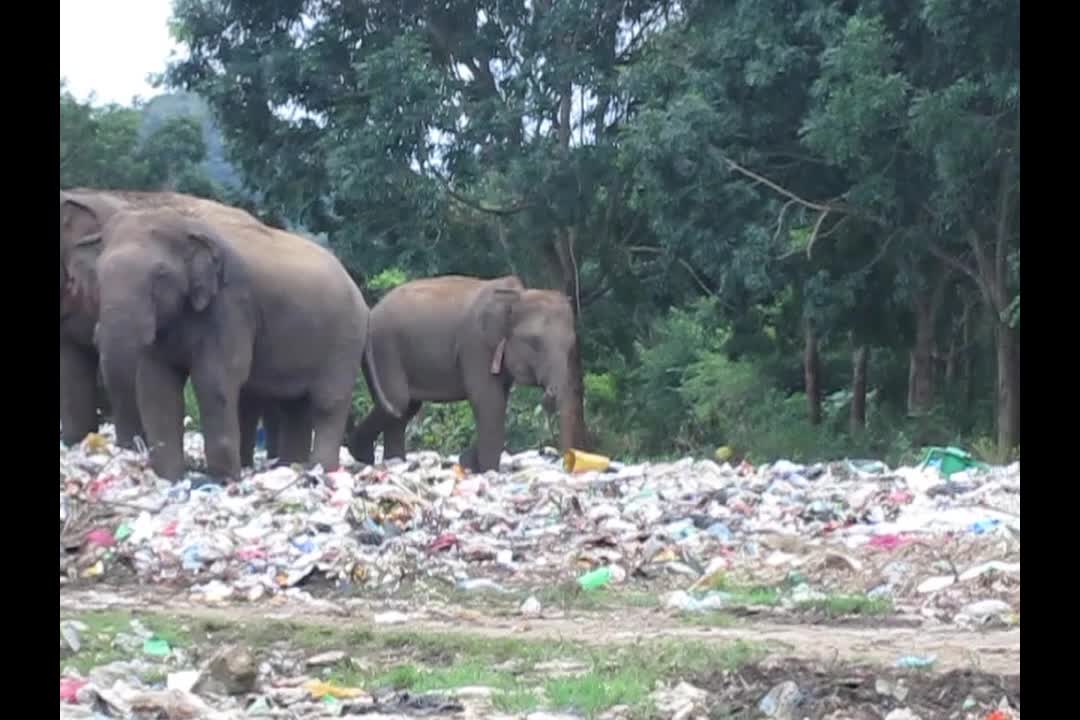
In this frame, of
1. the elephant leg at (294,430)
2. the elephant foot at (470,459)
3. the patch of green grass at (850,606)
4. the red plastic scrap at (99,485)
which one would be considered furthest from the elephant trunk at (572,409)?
the red plastic scrap at (99,485)

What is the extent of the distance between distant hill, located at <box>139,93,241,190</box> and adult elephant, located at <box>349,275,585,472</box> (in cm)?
347

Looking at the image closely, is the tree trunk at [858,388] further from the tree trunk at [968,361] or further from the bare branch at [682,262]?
the bare branch at [682,262]

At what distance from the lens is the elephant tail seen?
9172 mm

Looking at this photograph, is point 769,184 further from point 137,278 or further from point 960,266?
point 137,278

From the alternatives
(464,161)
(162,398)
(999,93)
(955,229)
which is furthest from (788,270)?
(162,398)

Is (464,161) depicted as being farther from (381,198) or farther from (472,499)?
(472,499)

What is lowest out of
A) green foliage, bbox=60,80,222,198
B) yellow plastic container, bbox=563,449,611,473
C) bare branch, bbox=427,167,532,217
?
yellow plastic container, bbox=563,449,611,473

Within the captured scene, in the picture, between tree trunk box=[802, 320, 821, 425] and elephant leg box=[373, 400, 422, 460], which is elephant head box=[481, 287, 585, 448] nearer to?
elephant leg box=[373, 400, 422, 460]

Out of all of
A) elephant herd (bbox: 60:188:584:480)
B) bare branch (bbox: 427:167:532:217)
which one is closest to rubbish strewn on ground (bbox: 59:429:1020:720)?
elephant herd (bbox: 60:188:584:480)

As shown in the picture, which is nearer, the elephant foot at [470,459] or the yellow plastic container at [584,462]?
the yellow plastic container at [584,462]

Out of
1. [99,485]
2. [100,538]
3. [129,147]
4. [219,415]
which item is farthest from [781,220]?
[129,147]

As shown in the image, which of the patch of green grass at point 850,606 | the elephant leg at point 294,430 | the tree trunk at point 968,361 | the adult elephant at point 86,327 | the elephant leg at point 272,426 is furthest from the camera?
the tree trunk at point 968,361

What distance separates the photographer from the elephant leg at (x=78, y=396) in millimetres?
4008

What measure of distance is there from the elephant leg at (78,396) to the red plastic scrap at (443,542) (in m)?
1.35
